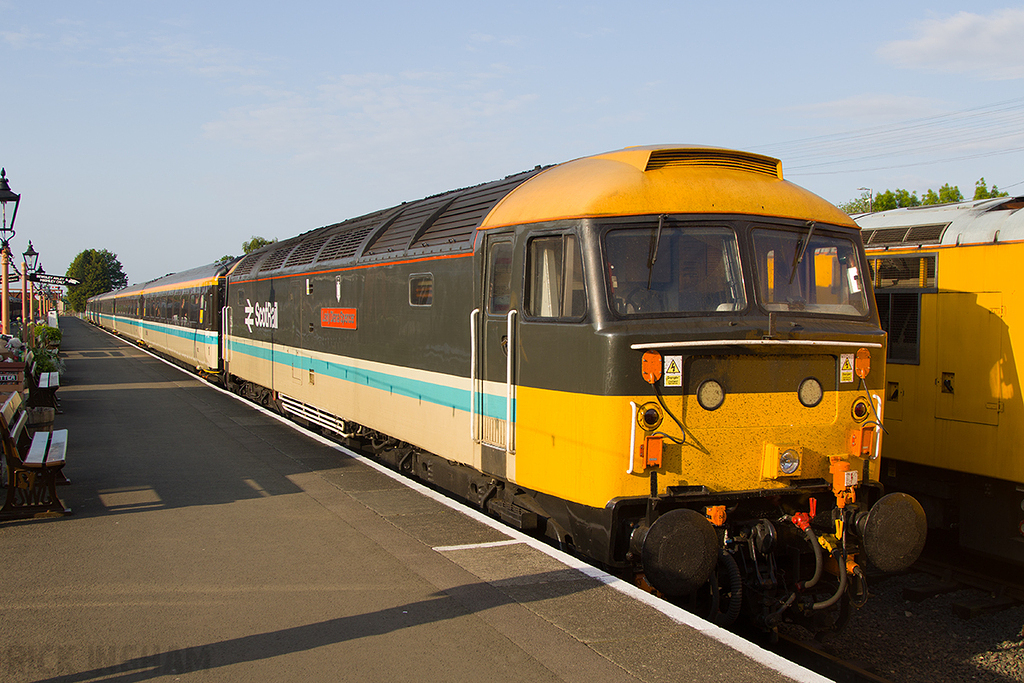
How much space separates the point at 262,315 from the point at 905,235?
35.3 ft

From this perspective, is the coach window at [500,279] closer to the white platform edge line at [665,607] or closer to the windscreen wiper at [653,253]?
the windscreen wiper at [653,253]

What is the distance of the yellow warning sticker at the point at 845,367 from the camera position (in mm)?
5617

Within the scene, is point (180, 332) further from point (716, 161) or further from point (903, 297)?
point (716, 161)

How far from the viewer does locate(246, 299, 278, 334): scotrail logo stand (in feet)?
45.1

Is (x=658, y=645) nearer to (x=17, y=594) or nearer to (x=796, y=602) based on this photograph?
(x=796, y=602)

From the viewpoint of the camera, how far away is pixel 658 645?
4.32 m

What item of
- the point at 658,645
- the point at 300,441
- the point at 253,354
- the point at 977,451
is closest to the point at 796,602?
the point at 658,645

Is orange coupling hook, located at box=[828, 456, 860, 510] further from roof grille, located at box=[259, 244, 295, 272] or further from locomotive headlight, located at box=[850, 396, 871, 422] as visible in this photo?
roof grille, located at box=[259, 244, 295, 272]

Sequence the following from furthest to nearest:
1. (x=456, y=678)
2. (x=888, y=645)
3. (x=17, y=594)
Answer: (x=888, y=645)
(x=17, y=594)
(x=456, y=678)

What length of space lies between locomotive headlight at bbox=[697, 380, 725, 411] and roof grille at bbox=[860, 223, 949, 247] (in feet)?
11.8

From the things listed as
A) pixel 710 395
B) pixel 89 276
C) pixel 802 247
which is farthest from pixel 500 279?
pixel 89 276

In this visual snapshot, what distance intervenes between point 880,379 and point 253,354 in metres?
12.6

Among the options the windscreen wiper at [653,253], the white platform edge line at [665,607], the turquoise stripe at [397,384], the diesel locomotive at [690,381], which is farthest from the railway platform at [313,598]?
the windscreen wiper at [653,253]

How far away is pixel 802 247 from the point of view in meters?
5.76
